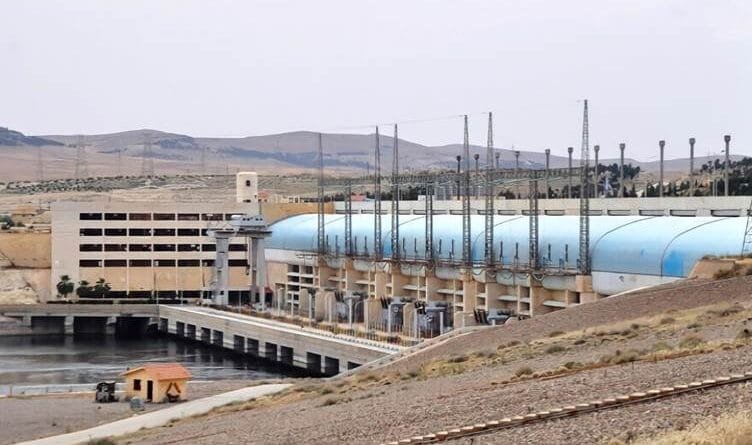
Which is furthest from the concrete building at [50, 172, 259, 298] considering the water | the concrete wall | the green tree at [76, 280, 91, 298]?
the water

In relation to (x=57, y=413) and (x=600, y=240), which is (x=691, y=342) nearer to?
(x=57, y=413)

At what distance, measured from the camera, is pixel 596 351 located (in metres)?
32.9

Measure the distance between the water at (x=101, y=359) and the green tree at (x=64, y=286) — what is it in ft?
28.4

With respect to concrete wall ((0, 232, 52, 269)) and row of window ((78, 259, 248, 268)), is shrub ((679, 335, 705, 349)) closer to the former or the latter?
row of window ((78, 259, 248, 268))

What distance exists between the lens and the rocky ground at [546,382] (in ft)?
66.7

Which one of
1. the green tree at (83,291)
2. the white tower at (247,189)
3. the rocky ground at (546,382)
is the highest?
the white tower at (247,189)

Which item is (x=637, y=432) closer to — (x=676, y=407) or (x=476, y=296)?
(x=676, y=407)

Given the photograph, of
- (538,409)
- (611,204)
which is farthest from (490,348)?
(611,204)

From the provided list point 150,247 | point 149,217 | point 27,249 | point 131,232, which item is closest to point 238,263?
point 150,247

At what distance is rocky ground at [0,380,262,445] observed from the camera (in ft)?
135

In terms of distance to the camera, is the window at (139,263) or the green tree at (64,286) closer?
the green tree at (64,286)

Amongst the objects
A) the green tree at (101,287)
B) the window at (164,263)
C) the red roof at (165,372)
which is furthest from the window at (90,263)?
the red roof at (165,372)

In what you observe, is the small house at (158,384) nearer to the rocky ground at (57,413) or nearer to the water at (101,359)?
the rocky ground at (57,413)

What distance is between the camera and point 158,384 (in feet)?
159
